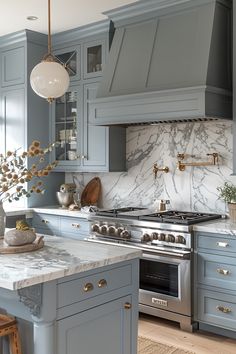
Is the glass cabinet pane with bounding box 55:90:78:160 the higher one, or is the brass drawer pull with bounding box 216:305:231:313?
the glass cabinet pane with bounding box 55:90:78:160

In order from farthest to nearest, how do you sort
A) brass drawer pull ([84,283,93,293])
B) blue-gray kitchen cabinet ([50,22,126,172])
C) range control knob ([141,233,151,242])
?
blue-gray kitchen cabinet ([50,22,126,172]) < range control knob ([141,233,151,242]) < brass drawer pull ([84,283,93,293])

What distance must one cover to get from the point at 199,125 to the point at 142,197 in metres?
1.00

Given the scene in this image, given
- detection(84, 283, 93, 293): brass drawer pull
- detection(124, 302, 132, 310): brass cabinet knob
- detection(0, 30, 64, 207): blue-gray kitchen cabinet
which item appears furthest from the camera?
detection(0, 30, 64, 207): blue-gray kitchen cabinet

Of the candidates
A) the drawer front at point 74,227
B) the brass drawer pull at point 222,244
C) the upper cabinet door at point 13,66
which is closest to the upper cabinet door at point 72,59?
the upper cabinet door at point 13,66

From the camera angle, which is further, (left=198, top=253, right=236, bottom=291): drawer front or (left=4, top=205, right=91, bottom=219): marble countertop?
(left=4, top=205, right=91, bottom=219): marble countertop

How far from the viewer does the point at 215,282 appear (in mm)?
3650

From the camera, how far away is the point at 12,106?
17.6 feet

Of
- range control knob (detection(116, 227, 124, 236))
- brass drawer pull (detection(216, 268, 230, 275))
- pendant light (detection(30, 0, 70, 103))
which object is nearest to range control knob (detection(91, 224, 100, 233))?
range control knob (detection(116, 227, 124, 236))

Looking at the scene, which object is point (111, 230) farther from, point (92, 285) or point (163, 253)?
point (92, 285)

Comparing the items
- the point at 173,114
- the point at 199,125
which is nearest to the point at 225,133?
the point at 199,125

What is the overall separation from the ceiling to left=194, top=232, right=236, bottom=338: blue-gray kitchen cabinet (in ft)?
7.61

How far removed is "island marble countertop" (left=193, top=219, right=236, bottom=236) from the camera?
3.55 metres

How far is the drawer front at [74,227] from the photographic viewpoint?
4.66 meters

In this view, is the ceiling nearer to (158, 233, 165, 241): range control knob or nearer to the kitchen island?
(158, 233, 165, 241): range control knob
